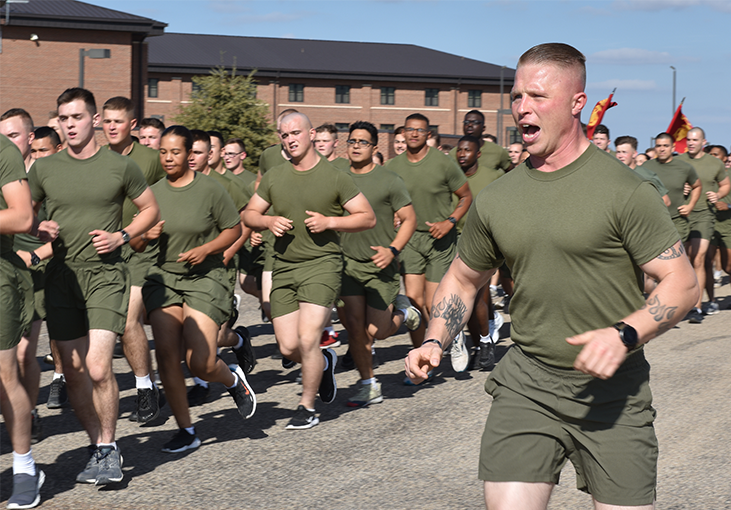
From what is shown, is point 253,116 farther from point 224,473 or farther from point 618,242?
point 618,242

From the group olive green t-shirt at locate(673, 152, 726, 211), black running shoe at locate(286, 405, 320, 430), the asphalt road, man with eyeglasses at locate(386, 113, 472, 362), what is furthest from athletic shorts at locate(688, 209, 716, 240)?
black running shoe at locate(286, 405, 320, 430)

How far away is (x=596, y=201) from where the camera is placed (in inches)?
122

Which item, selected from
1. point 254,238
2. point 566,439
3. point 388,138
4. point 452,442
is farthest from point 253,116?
point 566,439

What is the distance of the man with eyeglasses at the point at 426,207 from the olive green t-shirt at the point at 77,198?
12.9 feet

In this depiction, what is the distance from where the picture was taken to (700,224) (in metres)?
12.3

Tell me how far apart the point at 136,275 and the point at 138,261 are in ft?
0.40

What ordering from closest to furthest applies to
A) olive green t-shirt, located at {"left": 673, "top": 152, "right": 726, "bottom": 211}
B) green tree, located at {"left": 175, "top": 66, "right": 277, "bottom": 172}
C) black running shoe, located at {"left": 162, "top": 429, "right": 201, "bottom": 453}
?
1. black running shoe, located at {"left": 162, "top": 429, "right": 201, "bottom": 453}
2. olive green t-shirt, located at {"left": 673, "top": 152, "right": 726, "bottom": 211}
3. green tree, located at {"left": 175, "top": 66, "right": 277, "bottom": 172}

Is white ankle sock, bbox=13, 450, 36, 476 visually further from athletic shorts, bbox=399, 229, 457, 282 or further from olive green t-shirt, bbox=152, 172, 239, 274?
athletic shorts, bbox=399, 229, 457, 282

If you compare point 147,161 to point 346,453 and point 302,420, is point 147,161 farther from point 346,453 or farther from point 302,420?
point 346,453

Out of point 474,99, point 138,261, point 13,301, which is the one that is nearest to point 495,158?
point 138,261

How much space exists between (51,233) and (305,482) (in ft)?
7.06

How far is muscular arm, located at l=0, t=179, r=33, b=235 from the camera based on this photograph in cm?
470

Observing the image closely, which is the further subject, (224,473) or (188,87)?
(188,87)

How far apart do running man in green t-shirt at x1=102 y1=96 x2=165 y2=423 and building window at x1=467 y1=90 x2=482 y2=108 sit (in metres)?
56.8
